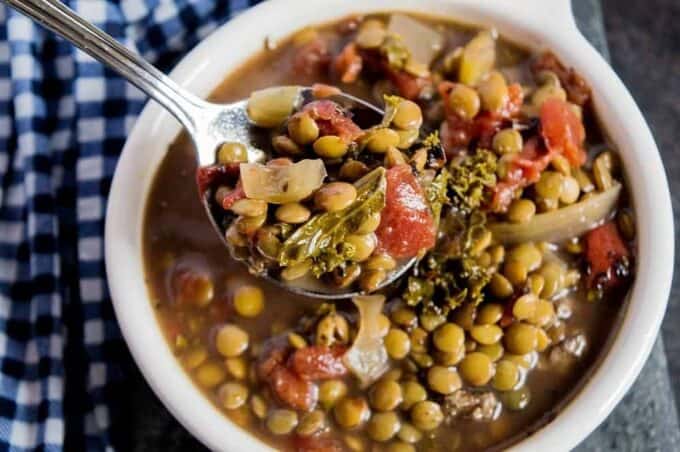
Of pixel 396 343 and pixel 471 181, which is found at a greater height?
pixel 471 181

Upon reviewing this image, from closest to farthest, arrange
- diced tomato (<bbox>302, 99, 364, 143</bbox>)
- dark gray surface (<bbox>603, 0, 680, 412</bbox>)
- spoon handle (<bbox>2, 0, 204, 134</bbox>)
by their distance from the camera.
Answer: spoon handle (<bbox>2, 0, 204, 134</bbox>)
diced tomato (<bbox>302, 99, 364, 143</bbox>)
dark gray surface (<bbox>603, 0, 680, 412</bbox>)

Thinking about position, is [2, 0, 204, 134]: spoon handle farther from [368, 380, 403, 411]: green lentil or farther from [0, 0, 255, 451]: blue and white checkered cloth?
[368, 380, 403, 411]: green lentil

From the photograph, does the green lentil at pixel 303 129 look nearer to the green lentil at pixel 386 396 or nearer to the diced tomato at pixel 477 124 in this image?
the diced tomato at pixel 477 124

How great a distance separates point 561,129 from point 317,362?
2.25 ft

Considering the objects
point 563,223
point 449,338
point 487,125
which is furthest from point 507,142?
point 449,338

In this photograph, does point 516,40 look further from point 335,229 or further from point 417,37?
point 335,229

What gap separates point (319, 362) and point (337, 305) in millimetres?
137

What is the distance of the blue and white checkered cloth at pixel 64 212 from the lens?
2322 mm

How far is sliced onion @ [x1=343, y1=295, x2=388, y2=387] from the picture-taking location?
2.06 meters

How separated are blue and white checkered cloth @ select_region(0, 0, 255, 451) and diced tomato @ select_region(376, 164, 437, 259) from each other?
30.4 inches

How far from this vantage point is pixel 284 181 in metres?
1.85

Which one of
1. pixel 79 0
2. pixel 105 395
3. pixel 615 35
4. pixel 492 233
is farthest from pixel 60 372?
pixel 615 35

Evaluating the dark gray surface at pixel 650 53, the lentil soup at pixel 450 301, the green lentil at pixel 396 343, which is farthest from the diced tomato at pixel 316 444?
the dark gray surface at pixel 650 53

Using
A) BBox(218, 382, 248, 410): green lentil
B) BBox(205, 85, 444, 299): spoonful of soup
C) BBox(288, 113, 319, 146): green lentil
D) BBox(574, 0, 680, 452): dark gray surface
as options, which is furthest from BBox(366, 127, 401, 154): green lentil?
BBox(574, 0, 680, 452): dark gray surface
